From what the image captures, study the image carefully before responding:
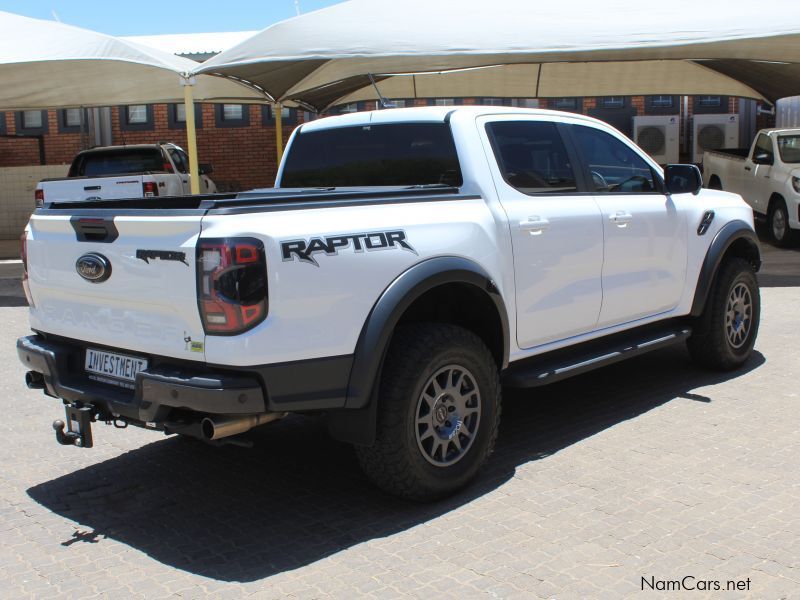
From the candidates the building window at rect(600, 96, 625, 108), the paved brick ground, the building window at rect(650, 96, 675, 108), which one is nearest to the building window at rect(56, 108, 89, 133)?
the building window at rect(600, 96, 625, 108)

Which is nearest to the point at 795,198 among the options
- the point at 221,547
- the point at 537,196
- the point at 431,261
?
the point at 537,196

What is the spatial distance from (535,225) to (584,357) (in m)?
0.91

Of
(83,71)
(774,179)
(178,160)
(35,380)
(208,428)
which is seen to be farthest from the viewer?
(178,160)

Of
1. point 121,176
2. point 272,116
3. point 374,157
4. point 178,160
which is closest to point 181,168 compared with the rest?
point 178,160

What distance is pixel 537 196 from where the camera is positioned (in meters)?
4.90

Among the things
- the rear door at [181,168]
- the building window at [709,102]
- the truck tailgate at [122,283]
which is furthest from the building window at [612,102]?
the truck tailgate at [122,283]

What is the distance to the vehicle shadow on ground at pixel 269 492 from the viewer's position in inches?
153

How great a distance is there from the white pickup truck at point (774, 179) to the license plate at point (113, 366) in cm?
1261

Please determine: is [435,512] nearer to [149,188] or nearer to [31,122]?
[149,188]

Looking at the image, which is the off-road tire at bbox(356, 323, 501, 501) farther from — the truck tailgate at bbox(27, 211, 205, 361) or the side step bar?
the truck tailgate at bbox(27, 211, 205, 361)

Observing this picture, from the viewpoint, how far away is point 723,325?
638 cm

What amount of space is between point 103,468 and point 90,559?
1.22m

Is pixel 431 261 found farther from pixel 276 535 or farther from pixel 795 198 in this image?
pixel 795 198

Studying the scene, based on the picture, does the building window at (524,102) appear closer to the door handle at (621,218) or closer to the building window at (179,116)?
the building window at (179,116)
